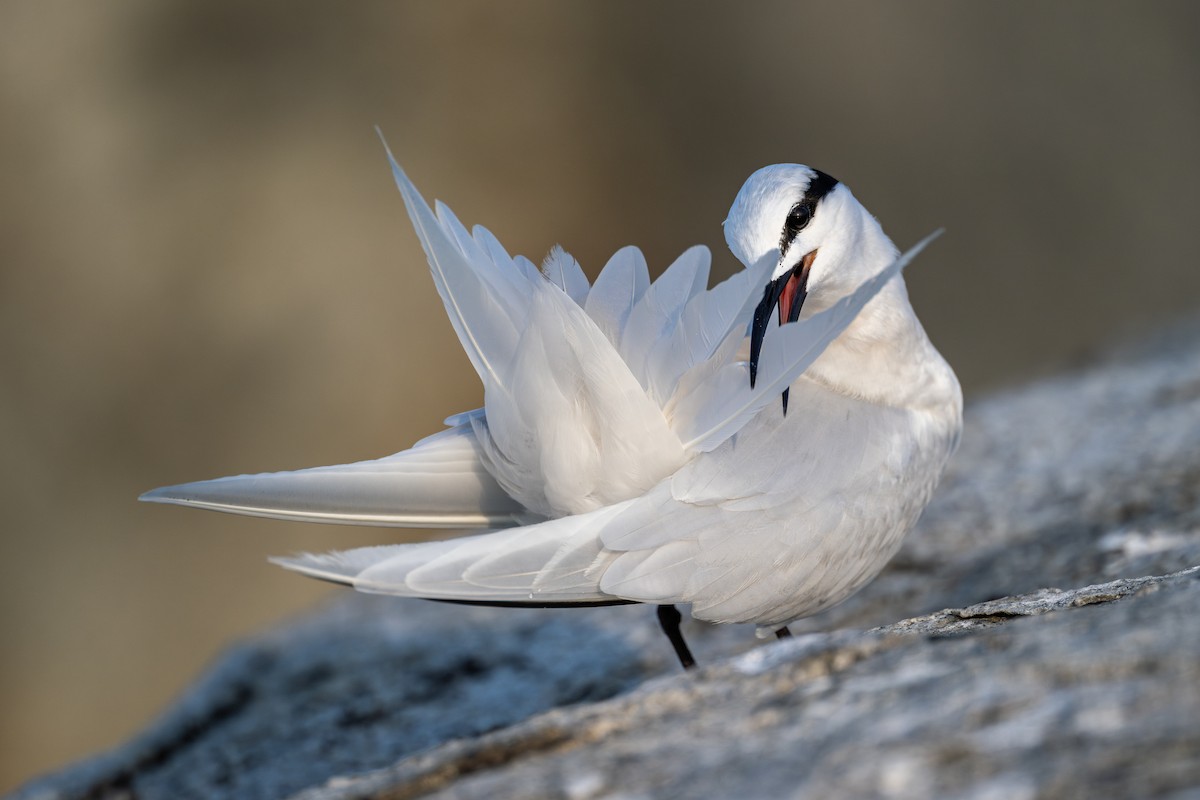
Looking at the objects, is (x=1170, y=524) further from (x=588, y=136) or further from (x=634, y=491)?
(x=588, y=136)

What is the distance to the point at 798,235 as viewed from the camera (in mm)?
2791

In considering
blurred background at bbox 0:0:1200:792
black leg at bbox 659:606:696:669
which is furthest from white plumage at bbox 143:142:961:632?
blurred background at bbox 0:0:1200:792

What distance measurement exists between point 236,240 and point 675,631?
25.2ft

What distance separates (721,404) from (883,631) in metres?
0.61

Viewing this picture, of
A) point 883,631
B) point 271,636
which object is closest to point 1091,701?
point 883,631

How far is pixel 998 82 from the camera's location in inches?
505

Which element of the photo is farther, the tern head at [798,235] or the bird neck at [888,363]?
the bird neck at [888,363]

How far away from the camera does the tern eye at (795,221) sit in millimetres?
2742

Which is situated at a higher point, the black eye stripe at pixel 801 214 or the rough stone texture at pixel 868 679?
the black eye stripe at pixel 801 214

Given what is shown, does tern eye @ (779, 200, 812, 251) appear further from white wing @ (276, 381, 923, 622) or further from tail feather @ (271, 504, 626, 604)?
tail feather @ (271, 504, 626, 604)

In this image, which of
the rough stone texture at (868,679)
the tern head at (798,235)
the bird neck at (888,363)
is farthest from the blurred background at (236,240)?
the tern head at (798,235)

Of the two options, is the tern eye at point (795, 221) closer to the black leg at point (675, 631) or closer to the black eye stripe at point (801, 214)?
the black eye stripe at point (801, 214)

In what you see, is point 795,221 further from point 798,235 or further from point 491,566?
point 491,566

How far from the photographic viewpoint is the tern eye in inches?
108
